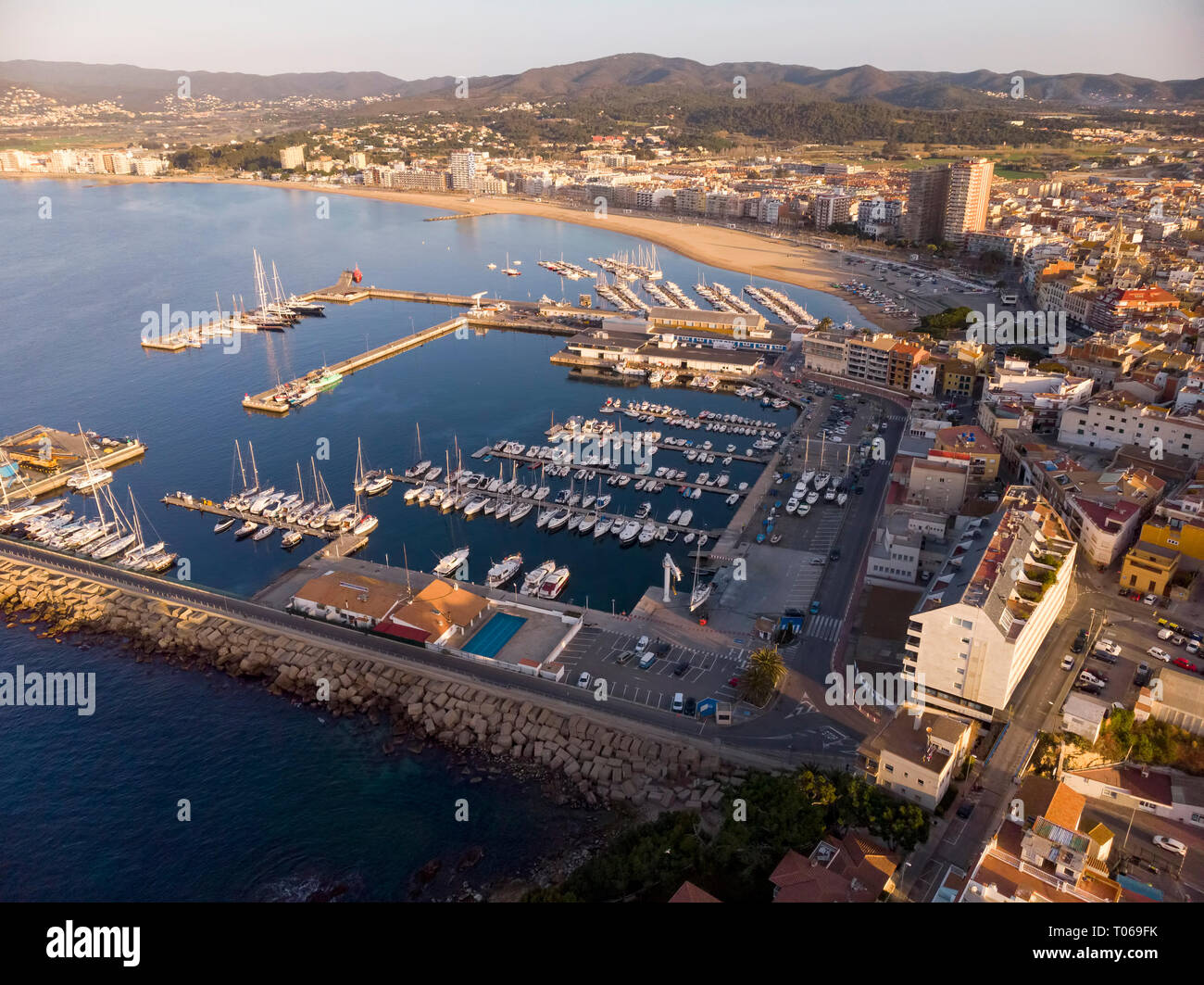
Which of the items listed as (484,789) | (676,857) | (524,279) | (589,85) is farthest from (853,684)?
(589,85)

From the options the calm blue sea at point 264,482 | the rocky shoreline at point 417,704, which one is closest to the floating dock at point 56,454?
the calm blue sea at point 264,482

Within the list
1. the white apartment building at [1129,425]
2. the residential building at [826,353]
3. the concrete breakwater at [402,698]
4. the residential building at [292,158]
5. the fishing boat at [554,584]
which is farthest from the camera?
the residential building at [292,158]

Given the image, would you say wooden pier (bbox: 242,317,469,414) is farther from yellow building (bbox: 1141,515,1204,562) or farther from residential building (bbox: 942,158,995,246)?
residential building (bbox: 942,158,995,246)

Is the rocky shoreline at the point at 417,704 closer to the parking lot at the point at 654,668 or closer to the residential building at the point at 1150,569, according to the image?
the parking lot at the point at 654,668

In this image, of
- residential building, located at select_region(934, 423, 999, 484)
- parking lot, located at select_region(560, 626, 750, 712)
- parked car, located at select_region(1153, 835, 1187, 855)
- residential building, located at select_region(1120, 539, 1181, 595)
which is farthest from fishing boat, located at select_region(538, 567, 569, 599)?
parked car, located at select_region(1153, 835, 1187, 855)

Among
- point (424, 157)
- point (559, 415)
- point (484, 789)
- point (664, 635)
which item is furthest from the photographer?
point (424, 157)

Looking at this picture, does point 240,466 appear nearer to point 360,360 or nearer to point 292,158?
point 360,360

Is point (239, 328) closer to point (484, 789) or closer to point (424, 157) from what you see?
point (484, 789)
